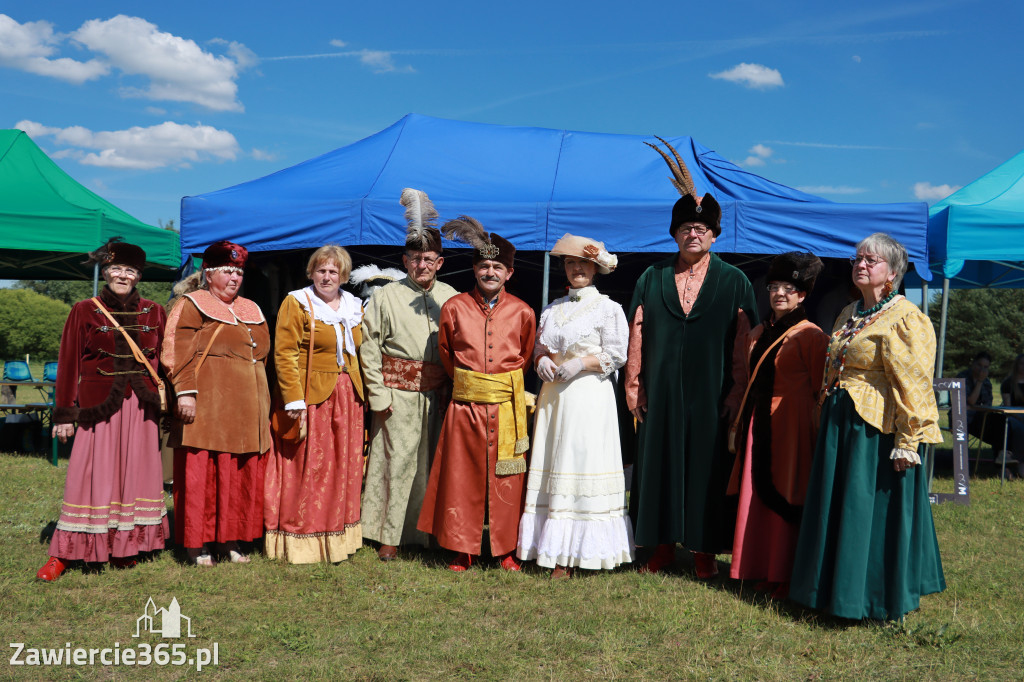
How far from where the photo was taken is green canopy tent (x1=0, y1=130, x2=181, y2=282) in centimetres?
691

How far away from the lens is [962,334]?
2084cm

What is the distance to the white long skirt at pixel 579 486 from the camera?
12.1 ft

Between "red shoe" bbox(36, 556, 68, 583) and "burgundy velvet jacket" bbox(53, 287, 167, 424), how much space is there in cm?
69

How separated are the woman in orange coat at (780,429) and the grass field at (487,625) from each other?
0.80 feet

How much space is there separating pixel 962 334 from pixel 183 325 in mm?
22071

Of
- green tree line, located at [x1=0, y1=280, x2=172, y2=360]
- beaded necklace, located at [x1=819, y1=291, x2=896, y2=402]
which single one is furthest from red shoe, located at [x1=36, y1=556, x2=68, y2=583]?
green tree line, located at [x1=0, y1=280, x2=172, y2=360]

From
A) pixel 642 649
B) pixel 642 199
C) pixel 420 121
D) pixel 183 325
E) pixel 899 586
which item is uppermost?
pixel 420 121

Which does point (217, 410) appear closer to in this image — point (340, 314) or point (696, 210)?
point (340, 314)

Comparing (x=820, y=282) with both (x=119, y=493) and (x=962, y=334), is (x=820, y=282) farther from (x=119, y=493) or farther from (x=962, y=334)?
(x=962, y=334)

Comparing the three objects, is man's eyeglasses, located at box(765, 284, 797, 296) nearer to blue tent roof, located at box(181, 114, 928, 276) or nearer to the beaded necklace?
the beaded necklace

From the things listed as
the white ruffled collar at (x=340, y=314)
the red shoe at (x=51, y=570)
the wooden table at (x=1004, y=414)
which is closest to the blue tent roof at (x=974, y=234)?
the wooden table at (x=1004, y=414)

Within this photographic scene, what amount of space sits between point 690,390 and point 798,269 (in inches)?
30.3

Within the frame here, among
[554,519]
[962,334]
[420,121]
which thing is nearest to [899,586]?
[554,519]

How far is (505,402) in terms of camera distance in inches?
151
